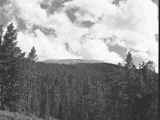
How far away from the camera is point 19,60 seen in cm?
3841

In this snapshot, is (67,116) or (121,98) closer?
(121,98)

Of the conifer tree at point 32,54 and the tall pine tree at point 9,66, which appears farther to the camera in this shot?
the conifer tree at point 32,54

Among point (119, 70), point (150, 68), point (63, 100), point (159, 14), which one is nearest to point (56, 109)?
point (63, 100)

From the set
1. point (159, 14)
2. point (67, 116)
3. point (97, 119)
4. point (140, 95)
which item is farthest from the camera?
point (67, 116)

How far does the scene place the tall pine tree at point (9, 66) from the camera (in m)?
36.3

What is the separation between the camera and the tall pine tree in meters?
36.3

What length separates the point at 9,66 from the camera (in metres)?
37.0

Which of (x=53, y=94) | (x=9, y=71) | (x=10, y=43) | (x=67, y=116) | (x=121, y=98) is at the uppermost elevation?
(x=10, y=43)

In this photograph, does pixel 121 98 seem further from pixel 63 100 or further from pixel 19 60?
pixel 63 100

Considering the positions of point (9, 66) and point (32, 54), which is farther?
point (32, 54)

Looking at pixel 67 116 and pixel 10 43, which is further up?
pixel 10 43

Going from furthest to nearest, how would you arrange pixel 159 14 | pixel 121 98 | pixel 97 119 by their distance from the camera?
pixel 97 119, pixel 121 98, pixel 159 14

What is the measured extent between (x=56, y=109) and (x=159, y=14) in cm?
8562

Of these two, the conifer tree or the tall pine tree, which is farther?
the conifer tree
